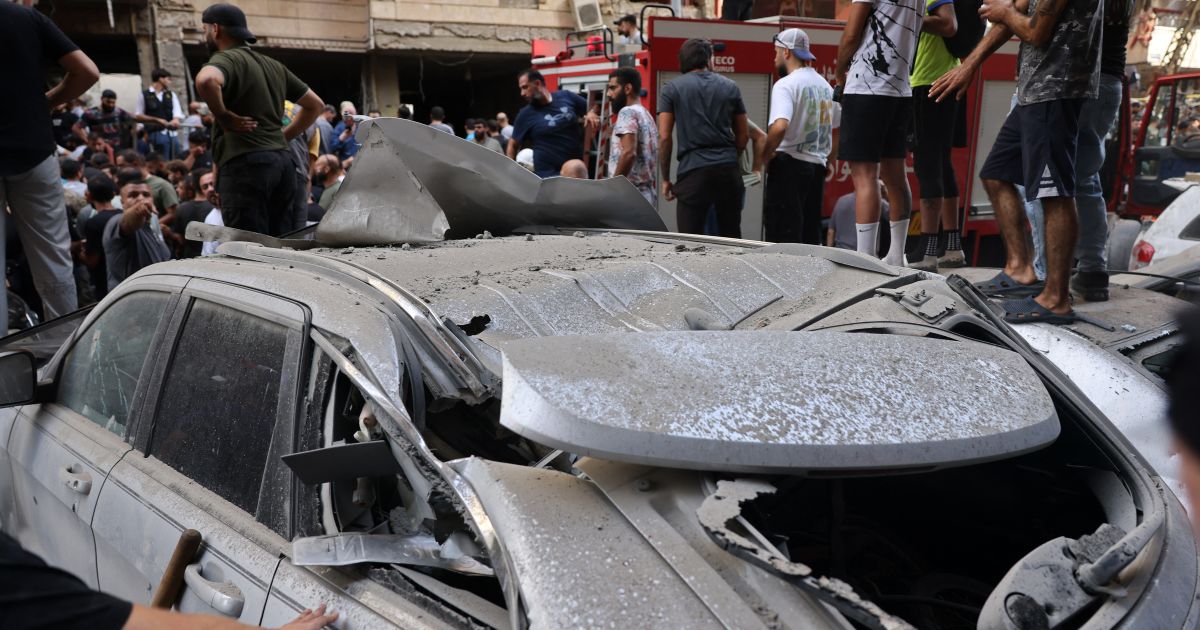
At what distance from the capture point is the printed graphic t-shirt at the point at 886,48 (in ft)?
14.4

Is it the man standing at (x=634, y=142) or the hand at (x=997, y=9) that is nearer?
the hand at (x=997, y=9)

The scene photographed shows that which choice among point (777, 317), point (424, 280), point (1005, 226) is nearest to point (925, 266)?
point (1005, 226)

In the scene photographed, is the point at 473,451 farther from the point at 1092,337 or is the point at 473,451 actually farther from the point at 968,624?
the point at 1092,337

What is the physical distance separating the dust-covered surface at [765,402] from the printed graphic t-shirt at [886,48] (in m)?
2.99

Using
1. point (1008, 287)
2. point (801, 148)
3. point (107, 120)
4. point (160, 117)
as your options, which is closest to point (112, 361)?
point (1008, 287)

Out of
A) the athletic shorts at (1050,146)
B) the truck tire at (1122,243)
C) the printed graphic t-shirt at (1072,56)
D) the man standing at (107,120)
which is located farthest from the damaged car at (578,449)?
the man standing at (107,120)

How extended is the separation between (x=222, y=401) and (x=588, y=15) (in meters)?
15.5

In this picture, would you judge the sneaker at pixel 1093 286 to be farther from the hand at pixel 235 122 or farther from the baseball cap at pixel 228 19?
the baseball cap at pixel 228 19

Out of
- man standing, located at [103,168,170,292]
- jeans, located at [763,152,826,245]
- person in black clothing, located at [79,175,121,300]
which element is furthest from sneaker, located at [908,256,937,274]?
person in black clothing, located at [79,175,121,300]

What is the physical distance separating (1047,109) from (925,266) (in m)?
1.29

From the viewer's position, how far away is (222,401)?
2109 mm

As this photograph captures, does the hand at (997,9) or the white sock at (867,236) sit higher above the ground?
the hand at (997,9)

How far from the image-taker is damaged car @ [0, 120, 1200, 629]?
1.38 m

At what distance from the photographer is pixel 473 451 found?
78.0 inches
